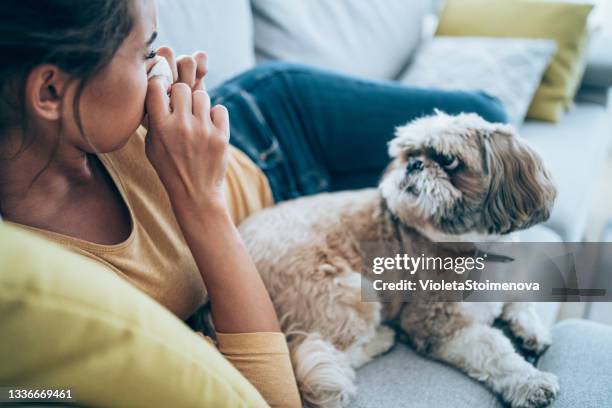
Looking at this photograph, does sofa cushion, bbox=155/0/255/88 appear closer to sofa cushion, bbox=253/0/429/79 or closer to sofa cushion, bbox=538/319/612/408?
sofa cushion, bbox=253/0/429/79

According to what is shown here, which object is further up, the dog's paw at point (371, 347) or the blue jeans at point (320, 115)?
the blue jeans at point (320, 115)

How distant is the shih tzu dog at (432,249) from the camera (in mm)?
1088

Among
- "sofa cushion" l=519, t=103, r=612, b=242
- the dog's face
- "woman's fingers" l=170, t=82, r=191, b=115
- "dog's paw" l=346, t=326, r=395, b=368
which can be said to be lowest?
"dog's paw" l=346, t=326, r=395, b=368

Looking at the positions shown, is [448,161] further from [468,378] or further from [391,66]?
[391,66]

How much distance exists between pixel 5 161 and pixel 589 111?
237cm

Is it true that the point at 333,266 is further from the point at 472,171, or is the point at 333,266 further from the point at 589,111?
the point at 589,111

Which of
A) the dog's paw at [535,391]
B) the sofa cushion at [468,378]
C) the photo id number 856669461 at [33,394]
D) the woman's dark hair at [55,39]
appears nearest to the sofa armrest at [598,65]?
the sofa cushion at [468,378]

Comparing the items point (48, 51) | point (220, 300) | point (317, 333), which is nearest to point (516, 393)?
point (317, 333)

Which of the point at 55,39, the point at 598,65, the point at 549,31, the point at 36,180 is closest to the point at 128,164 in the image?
the point at 36,180

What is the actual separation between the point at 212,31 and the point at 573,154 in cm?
140

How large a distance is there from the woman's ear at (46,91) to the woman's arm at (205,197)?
0.16 meters

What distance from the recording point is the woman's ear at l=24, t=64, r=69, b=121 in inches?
28.0

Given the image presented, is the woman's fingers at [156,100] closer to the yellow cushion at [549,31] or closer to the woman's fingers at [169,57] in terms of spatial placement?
the woman's fingers at [169,57]

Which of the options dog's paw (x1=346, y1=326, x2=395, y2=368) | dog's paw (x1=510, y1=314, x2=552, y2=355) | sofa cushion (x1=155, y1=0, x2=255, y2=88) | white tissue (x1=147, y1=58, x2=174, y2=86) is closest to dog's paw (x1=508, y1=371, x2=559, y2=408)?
dog's paw (x1=510, y1=314, x2=552, y2=355)
